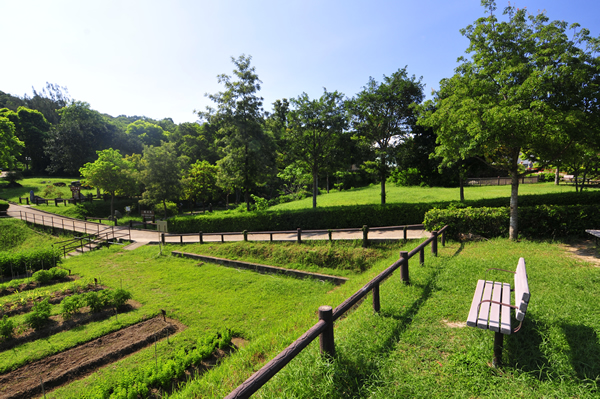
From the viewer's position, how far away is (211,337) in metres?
6.92

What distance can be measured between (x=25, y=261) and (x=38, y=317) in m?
9.50

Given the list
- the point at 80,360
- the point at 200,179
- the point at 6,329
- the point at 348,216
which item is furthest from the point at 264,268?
the point at 200,179

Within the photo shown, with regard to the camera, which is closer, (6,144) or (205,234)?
(205,234)

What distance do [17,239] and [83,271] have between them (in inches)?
537

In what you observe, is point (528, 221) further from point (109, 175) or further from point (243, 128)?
point (109, 175)

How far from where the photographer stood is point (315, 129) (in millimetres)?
18797

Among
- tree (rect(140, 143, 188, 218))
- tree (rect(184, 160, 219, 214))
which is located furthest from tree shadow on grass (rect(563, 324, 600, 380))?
tree (rect(184, 160, 219, 214))

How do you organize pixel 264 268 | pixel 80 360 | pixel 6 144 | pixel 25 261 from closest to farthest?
pixel 80 360 < pixel 264 268 < pixel 25 261 < pixel 6 144

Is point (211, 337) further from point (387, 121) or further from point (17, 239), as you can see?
point (17, 239)

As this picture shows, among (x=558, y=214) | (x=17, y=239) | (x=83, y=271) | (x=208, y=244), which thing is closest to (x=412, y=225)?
(x=558, y=214)

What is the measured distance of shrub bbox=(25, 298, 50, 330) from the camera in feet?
27.0

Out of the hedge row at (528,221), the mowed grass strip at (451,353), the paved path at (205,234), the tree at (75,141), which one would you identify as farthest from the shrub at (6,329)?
the tree at (75,141)

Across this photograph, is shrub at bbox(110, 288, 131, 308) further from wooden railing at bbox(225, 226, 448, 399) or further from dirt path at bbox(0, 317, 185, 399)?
wooden railing at bbox(225, 226, 448, 399)

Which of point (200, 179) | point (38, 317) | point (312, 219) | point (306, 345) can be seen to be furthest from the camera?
point (200, 179)
